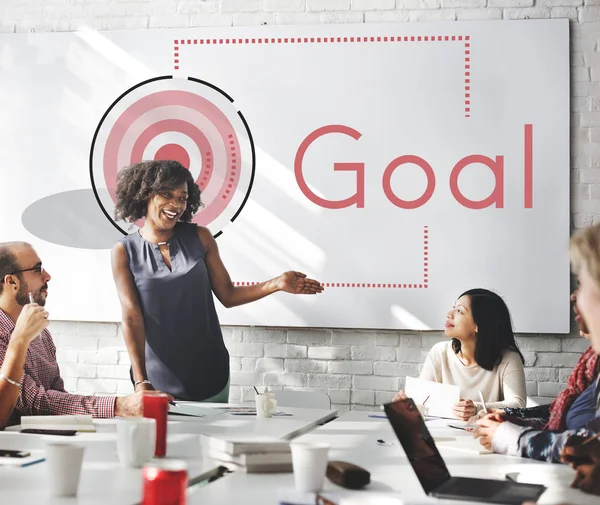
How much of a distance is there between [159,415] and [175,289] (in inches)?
81.3

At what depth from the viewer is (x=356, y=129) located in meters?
4.20

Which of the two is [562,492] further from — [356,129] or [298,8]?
[298,8]

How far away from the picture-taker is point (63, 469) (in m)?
1.67

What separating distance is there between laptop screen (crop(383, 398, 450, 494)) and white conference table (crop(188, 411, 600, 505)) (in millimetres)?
41


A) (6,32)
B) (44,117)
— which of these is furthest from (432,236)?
(6,32)

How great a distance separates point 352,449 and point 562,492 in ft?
2.43

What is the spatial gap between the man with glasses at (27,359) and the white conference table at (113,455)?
0.10 metres

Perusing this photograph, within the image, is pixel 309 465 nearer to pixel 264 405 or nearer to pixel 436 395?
pixel 264 405

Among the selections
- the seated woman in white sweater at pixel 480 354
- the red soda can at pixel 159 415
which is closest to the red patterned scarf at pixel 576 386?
the seated woman in white sweater at pixel 480 354

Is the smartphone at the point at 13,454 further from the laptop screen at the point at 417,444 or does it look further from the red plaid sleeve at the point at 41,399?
the laptop screen at the point at 417,444

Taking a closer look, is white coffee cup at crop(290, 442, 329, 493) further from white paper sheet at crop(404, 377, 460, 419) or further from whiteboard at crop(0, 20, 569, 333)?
whiteboard at crop(0, 20, 569, 333)

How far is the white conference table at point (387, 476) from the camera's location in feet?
5.62

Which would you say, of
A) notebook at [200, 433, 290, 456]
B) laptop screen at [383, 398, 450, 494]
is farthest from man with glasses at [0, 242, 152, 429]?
laptop screen at [383, 398, 450, 494]

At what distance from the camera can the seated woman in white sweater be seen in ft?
11.9
